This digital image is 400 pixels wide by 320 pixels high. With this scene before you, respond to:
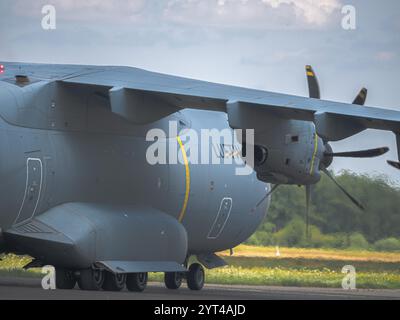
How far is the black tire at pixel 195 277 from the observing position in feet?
89.9

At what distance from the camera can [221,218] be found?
26.7m

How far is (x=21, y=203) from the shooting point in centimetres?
2092

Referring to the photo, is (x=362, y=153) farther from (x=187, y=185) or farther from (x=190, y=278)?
(x=190, y=278)

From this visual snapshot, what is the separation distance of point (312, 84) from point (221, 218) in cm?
399

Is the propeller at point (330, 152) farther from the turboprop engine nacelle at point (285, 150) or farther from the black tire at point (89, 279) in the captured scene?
the black tire at point (89, 279)

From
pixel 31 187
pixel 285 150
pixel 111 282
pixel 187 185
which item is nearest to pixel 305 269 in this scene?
pixel 187 185

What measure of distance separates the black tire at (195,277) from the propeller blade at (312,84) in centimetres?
540

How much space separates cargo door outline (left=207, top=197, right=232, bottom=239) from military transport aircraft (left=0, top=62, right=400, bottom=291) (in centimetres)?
100

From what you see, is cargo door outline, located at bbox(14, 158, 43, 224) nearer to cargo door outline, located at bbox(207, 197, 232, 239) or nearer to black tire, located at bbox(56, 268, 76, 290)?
black tire, located at bbox(56, 268, 76, 290)

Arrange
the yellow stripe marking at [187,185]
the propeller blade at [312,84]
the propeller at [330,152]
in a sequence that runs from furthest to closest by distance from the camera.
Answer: the yellow stripe marking at [187,185] → the propeller blade at [312,84] → the propeller at [330,152]

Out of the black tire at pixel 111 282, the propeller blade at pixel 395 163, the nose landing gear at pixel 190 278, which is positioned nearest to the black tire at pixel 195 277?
the nose landing gear at pixel 190 278
